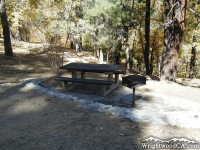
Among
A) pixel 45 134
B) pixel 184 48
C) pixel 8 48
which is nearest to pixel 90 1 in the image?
pixel 8 48

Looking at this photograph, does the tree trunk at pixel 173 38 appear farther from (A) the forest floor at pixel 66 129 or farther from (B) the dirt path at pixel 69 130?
(B) the dirt path at pixel 69 130

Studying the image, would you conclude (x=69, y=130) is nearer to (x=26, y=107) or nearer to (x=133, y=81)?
(x=26, y=107)

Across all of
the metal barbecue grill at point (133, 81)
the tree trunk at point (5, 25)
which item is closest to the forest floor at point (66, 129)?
the metal barbecue grill at point (133, 81)

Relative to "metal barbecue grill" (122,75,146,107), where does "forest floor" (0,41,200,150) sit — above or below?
below

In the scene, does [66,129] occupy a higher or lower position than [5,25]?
lower

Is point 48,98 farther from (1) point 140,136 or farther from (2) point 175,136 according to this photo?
(2) point 175,136

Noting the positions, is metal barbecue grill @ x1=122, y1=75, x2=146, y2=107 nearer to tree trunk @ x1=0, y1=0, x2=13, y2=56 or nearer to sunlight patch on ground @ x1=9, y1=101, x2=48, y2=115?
sunlight patch on ground @ x1=9, y1=101, x2=48, y2=115

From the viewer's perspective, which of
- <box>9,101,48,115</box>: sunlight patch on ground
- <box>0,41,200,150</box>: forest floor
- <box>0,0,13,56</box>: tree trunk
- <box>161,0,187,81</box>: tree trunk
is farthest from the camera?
<box>0,0,13,56</box>: tree trunk

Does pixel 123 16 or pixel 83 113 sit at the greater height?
pixel 123 16

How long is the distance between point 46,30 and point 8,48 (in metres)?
3.50

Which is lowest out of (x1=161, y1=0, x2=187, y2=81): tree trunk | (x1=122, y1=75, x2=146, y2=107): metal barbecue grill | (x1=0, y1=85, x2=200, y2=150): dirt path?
(x1=0, y1=85, x2=200, y2=150): dirt path

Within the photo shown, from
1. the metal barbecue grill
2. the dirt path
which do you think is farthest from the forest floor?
the metal barbecue grill

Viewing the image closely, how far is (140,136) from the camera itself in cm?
322

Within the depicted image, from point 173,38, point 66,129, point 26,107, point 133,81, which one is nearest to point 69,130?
point 66,129
